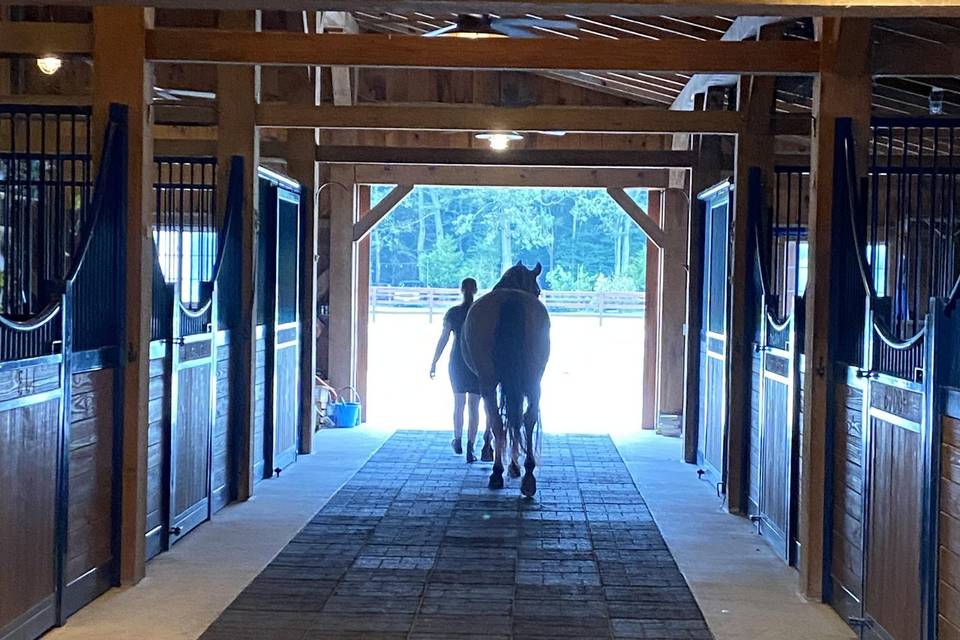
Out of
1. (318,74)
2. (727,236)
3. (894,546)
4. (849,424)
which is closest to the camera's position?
(894,546)

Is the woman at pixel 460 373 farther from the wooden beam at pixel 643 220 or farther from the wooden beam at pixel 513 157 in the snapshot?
the wooden beam at pixel 643 220

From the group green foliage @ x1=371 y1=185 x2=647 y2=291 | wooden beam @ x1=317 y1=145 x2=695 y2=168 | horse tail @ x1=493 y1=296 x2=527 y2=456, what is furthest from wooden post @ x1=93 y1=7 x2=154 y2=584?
green foliage @ x1=371 y1=185 x2=647 y2=291

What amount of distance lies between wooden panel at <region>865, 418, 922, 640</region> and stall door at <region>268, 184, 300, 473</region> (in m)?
4.21

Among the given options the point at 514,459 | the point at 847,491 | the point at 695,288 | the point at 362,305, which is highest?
the point at 695,288

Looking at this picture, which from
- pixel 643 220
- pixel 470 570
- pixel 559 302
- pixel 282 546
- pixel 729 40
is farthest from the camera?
pixel 559 302

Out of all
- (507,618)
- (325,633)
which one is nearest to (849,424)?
(507,618)

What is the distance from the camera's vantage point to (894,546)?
3.37 metres

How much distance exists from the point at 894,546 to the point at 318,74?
5732mm

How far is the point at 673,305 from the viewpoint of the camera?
381 inches

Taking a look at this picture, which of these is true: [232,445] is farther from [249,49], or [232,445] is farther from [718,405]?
[718,405]

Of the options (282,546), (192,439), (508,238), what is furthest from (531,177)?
(508,238)

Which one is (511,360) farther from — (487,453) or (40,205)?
(40,205)

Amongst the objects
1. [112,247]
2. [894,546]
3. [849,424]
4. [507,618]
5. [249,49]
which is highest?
[249,49]

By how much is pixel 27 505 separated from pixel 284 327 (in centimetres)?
409
